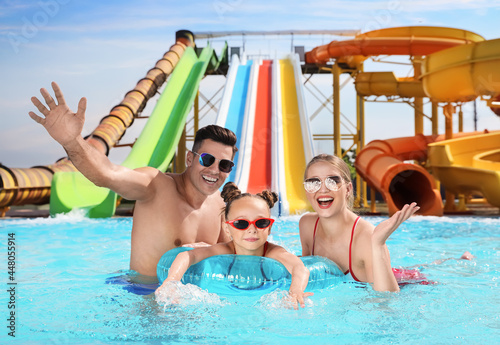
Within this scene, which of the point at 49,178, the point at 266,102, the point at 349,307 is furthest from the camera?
the point at 266,102

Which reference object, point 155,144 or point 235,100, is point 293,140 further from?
point 155,144

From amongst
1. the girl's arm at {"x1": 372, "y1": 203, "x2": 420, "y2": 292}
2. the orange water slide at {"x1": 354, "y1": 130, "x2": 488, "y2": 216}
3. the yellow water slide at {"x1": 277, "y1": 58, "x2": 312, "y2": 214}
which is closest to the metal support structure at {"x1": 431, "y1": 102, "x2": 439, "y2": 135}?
the orange water slide at {"x1": 354, "y1": 130, "x2": 488, "y2": 216}

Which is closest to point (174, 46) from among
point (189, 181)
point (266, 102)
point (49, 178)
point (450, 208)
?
point (266, 102)

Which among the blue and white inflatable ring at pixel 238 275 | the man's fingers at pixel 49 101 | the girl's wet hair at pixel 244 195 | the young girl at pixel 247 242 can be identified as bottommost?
the blue and white inflatable ring at pixel 238 275

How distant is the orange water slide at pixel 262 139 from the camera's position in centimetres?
854

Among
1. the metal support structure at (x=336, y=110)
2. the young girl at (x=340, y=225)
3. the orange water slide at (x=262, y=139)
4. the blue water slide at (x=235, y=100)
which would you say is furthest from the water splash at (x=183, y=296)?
the metal support structure at (x=336, y=110)

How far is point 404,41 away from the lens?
1023cm

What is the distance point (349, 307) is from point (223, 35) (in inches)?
506

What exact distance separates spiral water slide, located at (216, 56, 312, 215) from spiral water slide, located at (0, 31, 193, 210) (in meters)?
1.78

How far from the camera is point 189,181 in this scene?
2932mm

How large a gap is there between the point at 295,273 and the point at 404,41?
349 inches

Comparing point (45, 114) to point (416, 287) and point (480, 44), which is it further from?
point (480, 44)

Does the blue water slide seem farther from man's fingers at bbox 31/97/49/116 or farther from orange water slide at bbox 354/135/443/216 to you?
man's fingers at bbox 31/97/49/116

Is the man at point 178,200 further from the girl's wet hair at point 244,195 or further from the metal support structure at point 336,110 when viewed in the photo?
the metal support structure at point 336,110
